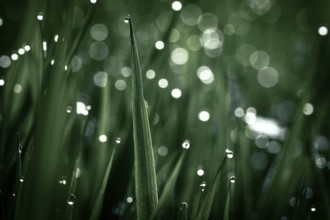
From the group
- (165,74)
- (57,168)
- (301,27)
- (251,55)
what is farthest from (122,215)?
(301,27)

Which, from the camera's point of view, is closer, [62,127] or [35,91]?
[62,127]

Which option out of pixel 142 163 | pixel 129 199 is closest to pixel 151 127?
pixel 129 199

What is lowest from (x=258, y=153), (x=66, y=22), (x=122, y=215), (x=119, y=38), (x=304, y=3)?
(x=122, y=215)

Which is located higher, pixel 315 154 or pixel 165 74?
pixel 165 74

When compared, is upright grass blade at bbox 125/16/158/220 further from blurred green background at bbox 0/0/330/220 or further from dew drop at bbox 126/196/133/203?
dew drop at bbox 126/196/133/203

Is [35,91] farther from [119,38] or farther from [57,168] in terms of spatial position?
[119,38]

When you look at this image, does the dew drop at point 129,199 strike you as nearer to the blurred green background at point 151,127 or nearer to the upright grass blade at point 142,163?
the blurred green background at point 151,127

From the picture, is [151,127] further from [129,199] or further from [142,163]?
[142,163]
